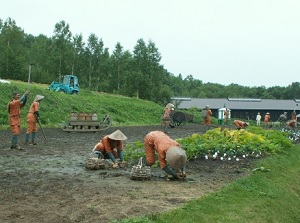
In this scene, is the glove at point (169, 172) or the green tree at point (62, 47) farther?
the green tree at point (62, 47)

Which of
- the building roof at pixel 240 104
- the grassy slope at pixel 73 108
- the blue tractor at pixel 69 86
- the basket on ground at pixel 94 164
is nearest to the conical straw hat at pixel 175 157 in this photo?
the basket on ground at pixel 94 164

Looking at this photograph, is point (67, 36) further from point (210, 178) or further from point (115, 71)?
point (210, 178)

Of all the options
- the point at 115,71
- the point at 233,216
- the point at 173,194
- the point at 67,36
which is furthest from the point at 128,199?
the point at 115,71

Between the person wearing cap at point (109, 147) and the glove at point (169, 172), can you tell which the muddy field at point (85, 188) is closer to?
the glove at point (169, 172)

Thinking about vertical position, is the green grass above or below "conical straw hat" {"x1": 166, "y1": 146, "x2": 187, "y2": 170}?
below

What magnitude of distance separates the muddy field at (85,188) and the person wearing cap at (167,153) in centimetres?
32

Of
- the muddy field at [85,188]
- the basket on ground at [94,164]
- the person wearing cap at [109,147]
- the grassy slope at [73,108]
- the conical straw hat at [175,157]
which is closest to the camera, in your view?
the muddy field at [85,188]

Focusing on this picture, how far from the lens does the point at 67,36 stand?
57.0 m

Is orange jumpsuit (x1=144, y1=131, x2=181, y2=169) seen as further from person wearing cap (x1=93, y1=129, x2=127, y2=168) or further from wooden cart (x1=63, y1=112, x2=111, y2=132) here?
wooden cart (x1=63, y1=112, x2=111, y2=132)

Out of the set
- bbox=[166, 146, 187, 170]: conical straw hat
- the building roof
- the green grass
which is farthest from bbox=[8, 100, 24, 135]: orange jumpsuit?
the building roof

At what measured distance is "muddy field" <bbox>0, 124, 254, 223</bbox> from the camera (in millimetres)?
5984

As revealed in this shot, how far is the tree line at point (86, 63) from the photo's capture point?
54.3m

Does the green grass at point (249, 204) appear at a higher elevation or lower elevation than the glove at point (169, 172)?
lower

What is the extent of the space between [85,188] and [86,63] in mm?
54953
